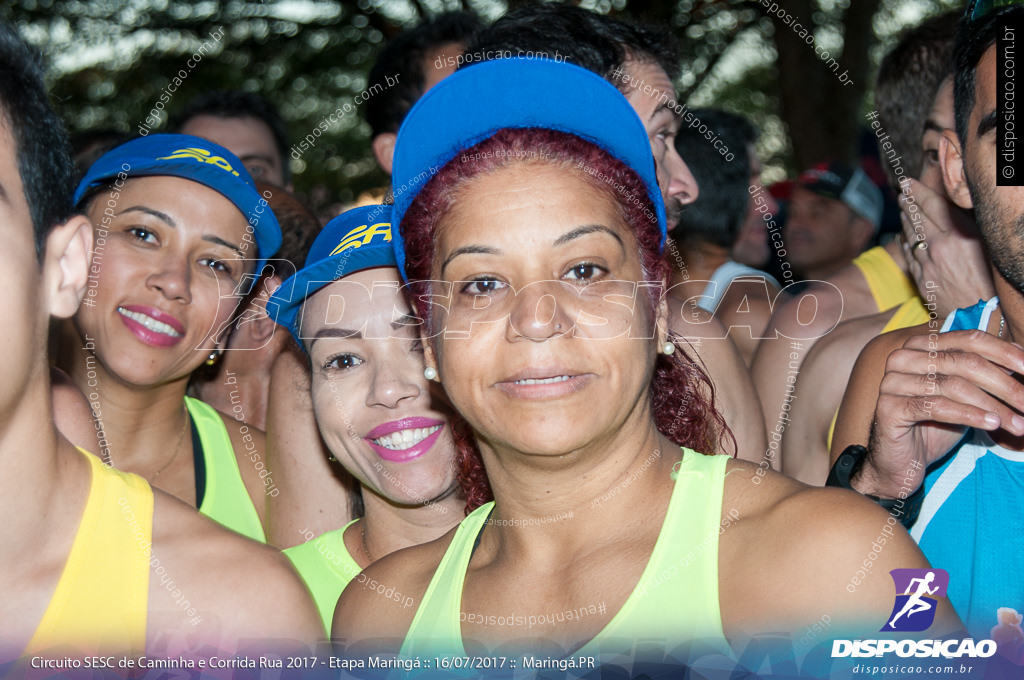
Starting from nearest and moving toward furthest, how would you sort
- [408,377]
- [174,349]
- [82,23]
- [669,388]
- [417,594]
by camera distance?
[417,594] → [669,388] → [408,377] → [174,349] → [82,23]

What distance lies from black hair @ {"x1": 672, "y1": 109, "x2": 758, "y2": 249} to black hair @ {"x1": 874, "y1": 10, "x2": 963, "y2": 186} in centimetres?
81

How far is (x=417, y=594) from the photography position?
1952 mm

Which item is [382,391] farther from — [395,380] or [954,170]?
[954,170]

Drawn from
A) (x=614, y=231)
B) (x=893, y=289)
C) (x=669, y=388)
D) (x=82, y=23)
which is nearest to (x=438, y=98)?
(x=614, y=231)

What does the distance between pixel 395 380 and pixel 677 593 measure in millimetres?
1088

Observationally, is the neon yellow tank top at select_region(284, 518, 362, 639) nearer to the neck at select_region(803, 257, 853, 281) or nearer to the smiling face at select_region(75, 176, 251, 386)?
the smiling face at select_region(75, 176, 251, 386)

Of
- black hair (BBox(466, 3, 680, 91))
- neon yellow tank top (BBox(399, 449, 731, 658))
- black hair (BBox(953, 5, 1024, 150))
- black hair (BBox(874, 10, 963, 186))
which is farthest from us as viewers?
black hair (BBox(874, 10, 963, 186))

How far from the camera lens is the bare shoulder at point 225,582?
6.02 feet

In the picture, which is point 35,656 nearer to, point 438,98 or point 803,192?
point 438,98

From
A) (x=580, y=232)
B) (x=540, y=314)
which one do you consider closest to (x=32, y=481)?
(x=540, y=314)

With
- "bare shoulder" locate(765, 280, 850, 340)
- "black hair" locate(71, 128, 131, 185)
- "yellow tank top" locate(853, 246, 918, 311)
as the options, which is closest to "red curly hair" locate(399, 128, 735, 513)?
"bare shoulder" locate(765, 280, 850, 340)

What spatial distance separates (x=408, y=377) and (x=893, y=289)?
1977 millimetres

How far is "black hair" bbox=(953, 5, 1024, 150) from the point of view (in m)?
2.10

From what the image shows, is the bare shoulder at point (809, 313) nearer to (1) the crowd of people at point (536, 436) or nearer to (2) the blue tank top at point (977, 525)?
(1) the crowd of people at point (536, 436)
